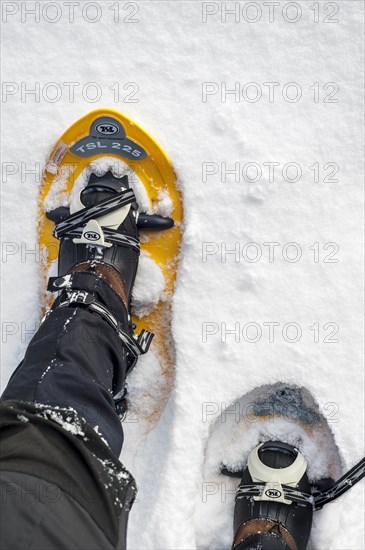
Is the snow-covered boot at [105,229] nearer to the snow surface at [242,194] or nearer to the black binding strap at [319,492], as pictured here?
the snow surface at [242,194]

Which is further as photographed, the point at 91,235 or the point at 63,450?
the point at 91,235

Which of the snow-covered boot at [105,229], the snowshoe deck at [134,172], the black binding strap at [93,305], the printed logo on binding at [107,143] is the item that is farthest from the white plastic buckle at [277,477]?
the printed logo on binding at [107,143]

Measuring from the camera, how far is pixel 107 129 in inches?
66.1

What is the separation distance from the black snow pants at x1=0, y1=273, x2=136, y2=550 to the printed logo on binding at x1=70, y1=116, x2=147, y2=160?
0.53m

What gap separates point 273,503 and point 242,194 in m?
0.85

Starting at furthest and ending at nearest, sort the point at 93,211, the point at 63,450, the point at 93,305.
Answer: the point at 93,211, the point at 93,305, the point at 63,450

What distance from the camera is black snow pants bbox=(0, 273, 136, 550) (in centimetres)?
89

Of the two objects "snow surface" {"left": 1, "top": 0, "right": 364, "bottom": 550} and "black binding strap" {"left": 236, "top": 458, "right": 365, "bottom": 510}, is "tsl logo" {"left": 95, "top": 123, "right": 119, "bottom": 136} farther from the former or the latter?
"black binding strap" {"left": 236, "top": 458, "right": 365, "bottom": 510}

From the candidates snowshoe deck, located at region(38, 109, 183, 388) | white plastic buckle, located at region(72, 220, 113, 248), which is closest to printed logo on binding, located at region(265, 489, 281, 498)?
snowshoe deck, located at region(38, 109, 183, 388)

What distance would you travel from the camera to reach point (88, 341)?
4.49ft

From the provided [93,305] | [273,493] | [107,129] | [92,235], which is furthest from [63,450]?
[107,129]

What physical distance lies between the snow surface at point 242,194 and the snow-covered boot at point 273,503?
0.24 feet

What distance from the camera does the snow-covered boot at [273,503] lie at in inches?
64.9

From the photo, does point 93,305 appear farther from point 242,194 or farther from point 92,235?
point 242,194
